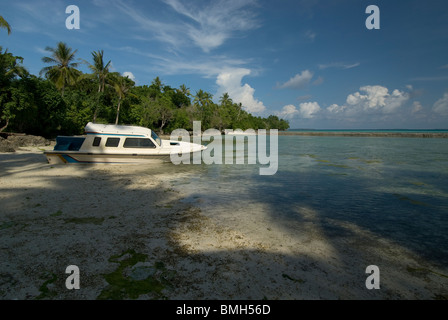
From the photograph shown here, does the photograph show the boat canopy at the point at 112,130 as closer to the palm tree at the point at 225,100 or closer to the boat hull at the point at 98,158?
the boat hull at the point at 98,158

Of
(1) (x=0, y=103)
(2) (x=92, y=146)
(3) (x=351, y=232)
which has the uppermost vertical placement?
(1) (x=0, y=103)

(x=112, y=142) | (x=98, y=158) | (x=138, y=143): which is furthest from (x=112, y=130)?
(x=98, y=158)

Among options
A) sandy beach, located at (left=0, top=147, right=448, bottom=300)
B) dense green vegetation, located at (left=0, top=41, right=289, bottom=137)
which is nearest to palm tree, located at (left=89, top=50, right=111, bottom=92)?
dense green vegetation, located at (left=0, top=41, right=289, bottom=137)

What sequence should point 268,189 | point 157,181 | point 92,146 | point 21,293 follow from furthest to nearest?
point 92,146 < point 157,181 < point 268,189 < point 21,293

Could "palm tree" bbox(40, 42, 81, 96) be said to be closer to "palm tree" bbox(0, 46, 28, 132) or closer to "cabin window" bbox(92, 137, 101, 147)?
"palm tree" bbox(0, 46, 28, 132)

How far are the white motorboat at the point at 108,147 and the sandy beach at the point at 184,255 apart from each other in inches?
246

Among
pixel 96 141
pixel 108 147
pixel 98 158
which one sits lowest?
pixel 98 158

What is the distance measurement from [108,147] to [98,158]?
2.93ft

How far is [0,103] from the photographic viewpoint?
21234mm

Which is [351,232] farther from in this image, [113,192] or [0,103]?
[0,103]

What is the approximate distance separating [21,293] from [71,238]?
5.45ft

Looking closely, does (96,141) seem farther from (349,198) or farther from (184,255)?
(349,198)

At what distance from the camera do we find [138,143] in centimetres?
1393

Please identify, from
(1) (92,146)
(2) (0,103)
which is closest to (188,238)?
(1) (92,146)
